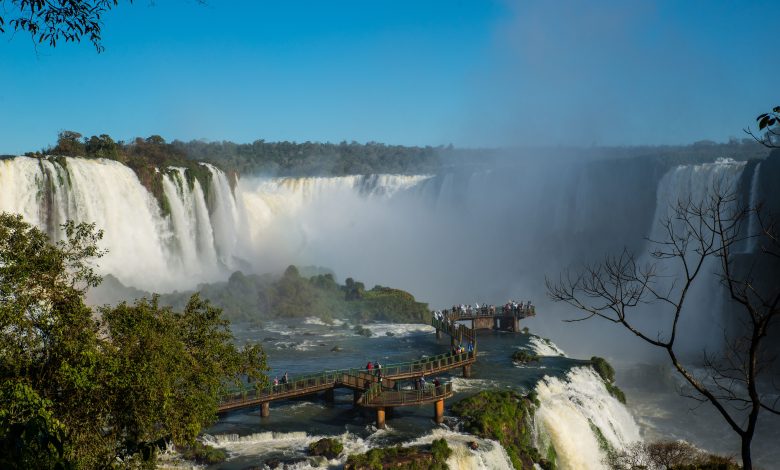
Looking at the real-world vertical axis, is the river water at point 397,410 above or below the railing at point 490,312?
below

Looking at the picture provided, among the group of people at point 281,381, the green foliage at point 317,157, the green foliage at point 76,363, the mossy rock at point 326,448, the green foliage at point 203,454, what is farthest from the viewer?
the green foliage at point 317,157

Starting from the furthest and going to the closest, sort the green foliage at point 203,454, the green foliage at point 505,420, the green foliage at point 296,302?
the green foliage at point 296,302 → the green foliage at point 505,420 → the green foliage at point 203,454

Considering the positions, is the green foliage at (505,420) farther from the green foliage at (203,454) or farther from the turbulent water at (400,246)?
the green foliage at (203,454)

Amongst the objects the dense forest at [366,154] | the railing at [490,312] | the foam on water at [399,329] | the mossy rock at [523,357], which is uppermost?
the dense forest at [366,154]

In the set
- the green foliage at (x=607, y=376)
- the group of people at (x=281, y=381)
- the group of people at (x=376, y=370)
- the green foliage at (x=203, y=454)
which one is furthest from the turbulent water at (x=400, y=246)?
the group of people at (x=376, y=370)

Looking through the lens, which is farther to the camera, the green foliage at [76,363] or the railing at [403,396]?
the railing at [403,396]

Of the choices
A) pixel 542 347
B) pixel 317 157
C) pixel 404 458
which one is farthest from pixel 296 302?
pixel 317 157

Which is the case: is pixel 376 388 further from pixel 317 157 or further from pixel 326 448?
pixel 317 157
